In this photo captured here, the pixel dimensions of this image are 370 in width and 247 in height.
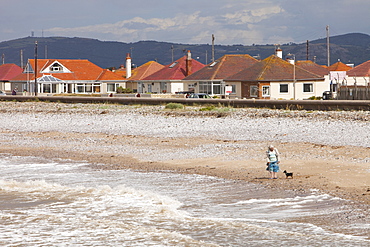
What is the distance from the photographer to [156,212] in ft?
38.9

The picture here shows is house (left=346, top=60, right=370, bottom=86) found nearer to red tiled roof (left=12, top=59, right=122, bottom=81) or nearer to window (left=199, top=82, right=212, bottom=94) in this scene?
window (left=199, top=82, right=212, bottom=94)

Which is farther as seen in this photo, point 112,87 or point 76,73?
point 112,87

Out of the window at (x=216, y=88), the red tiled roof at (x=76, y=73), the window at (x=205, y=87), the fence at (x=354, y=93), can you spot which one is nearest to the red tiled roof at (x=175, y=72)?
the window at (x=205, y=87)

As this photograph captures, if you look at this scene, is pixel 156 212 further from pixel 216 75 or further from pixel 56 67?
pixel 56 67

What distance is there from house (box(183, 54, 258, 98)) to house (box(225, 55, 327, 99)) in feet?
11.6

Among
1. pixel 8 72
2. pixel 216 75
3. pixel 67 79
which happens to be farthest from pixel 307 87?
pixel 8 72

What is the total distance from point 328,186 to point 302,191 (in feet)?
2.40

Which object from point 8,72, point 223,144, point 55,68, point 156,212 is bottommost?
point 156,212

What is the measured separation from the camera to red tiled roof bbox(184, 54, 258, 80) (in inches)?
2574

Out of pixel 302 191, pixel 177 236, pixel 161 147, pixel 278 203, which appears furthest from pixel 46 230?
pixel 161 147

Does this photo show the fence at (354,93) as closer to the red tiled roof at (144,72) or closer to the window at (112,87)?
the red tiled roof at (144,72)

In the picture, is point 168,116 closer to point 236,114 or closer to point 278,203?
point 236,114

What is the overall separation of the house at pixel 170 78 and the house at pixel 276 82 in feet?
45.9

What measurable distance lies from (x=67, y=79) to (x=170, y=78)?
16079 millimetres
